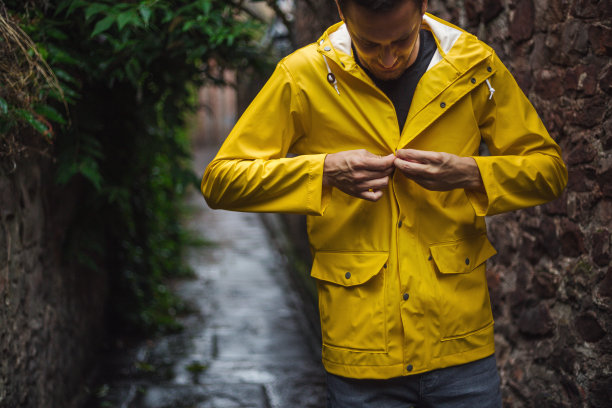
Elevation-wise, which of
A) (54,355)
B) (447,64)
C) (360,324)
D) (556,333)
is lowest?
(54,355)

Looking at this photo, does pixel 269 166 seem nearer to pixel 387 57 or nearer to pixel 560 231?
pixel 387 57

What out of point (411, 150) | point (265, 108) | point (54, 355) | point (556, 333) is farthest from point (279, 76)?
point (54, 355)

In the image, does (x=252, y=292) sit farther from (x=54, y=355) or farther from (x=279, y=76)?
(x=279, y=76)

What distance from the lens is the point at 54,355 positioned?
139 inches

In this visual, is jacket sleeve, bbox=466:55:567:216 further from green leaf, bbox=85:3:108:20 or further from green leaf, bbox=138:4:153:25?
green leaf, bbox=85:3:108:20

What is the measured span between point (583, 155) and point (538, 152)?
30.6 inches

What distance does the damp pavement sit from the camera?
4160mm

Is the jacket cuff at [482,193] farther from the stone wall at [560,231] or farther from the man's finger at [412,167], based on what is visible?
the stone wall at [560,231]

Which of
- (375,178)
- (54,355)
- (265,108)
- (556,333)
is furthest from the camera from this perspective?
(54,355)

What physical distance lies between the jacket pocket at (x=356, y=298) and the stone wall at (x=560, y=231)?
41.8 inches

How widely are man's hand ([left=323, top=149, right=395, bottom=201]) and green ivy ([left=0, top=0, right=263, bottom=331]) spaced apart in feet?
4.43

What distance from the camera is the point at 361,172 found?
175cm

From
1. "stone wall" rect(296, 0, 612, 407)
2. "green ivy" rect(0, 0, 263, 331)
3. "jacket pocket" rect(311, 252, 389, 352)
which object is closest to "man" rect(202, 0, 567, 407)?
"jacket pocket" rect(311, 252, 389, 352)

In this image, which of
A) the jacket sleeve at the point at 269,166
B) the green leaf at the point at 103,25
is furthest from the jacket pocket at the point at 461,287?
the green leaf at the point at 103,25
